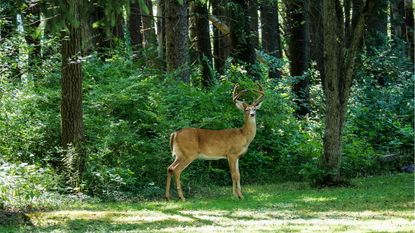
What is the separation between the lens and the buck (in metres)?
Result: 14.2

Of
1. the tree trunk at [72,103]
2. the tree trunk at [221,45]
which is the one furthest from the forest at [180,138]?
the tree trunk at [221,45]

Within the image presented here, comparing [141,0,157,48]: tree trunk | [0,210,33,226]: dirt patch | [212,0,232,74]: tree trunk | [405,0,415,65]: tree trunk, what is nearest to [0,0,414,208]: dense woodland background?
[0,210,33,226]: dirt patch

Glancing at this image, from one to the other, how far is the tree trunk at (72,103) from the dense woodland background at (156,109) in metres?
0.02

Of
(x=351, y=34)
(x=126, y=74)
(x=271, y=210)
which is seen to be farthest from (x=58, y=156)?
(x=351, y=34)

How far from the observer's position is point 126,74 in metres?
18.2

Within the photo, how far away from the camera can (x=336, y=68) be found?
1442 cm

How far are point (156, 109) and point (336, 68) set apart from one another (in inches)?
156

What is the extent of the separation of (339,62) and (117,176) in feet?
15.5

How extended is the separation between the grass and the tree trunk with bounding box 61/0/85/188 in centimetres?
131

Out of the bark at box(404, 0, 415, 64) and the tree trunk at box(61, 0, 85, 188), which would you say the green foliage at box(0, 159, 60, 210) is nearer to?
the tree trunk at box(61, 0, 85, 188)

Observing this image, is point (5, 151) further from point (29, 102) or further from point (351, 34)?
point (351, 34)

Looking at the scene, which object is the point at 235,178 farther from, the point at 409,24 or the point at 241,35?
the point at 409,24

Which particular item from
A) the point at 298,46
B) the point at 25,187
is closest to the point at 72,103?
the point at 25,187

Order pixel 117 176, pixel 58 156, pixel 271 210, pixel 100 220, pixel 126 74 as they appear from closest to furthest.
Answer: pixel 100 220, pixel 271 210, pixel 117 176, pixel 58 156, pixel 126 74
